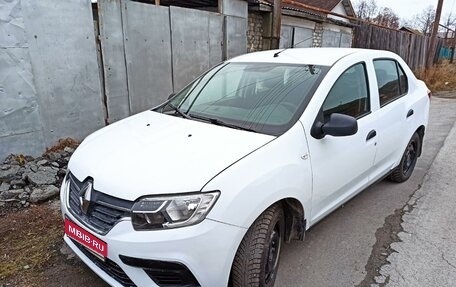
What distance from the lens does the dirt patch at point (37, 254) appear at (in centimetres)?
248

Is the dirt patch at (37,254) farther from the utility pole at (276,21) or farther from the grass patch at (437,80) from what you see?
the grass patch at (437,80)

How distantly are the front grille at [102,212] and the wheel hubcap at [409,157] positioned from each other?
3540mm

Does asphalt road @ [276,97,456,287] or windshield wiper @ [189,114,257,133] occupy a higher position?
windshield wiper @ [189,114,257,133]

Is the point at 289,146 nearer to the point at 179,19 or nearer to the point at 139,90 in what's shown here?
the point at 139,90

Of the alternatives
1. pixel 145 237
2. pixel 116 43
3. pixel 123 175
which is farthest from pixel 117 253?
pixel 116 43

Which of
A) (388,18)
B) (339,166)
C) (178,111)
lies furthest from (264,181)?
(388,18)

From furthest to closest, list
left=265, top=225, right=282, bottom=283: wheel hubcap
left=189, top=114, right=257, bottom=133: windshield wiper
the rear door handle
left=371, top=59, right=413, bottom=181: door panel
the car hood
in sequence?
the rear door handle, left=371, top=59, right=413, bottom=181: door panel, left=189, top=114, right=257, bottom=133: windshield wiper, left=265, top=225, right=282, bottom=283: wheel hubcap, the car hood

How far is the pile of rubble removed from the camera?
11.8ft

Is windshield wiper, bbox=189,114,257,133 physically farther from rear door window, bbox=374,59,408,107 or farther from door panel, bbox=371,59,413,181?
rear door window, bbox=374,59,408,107

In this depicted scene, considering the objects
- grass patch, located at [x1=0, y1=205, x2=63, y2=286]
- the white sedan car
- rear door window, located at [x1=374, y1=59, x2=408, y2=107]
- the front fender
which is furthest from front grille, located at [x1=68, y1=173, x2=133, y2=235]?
rear door window, located at [x1=374, y1=59, x2=408, y2=107]

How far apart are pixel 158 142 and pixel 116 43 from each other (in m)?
3.80

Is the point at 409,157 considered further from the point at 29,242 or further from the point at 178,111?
the point at 29,242

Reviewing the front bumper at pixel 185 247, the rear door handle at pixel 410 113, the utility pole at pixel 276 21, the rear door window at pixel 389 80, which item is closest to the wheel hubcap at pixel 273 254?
the front bumper at pixel 185 247

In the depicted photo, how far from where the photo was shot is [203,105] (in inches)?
117
